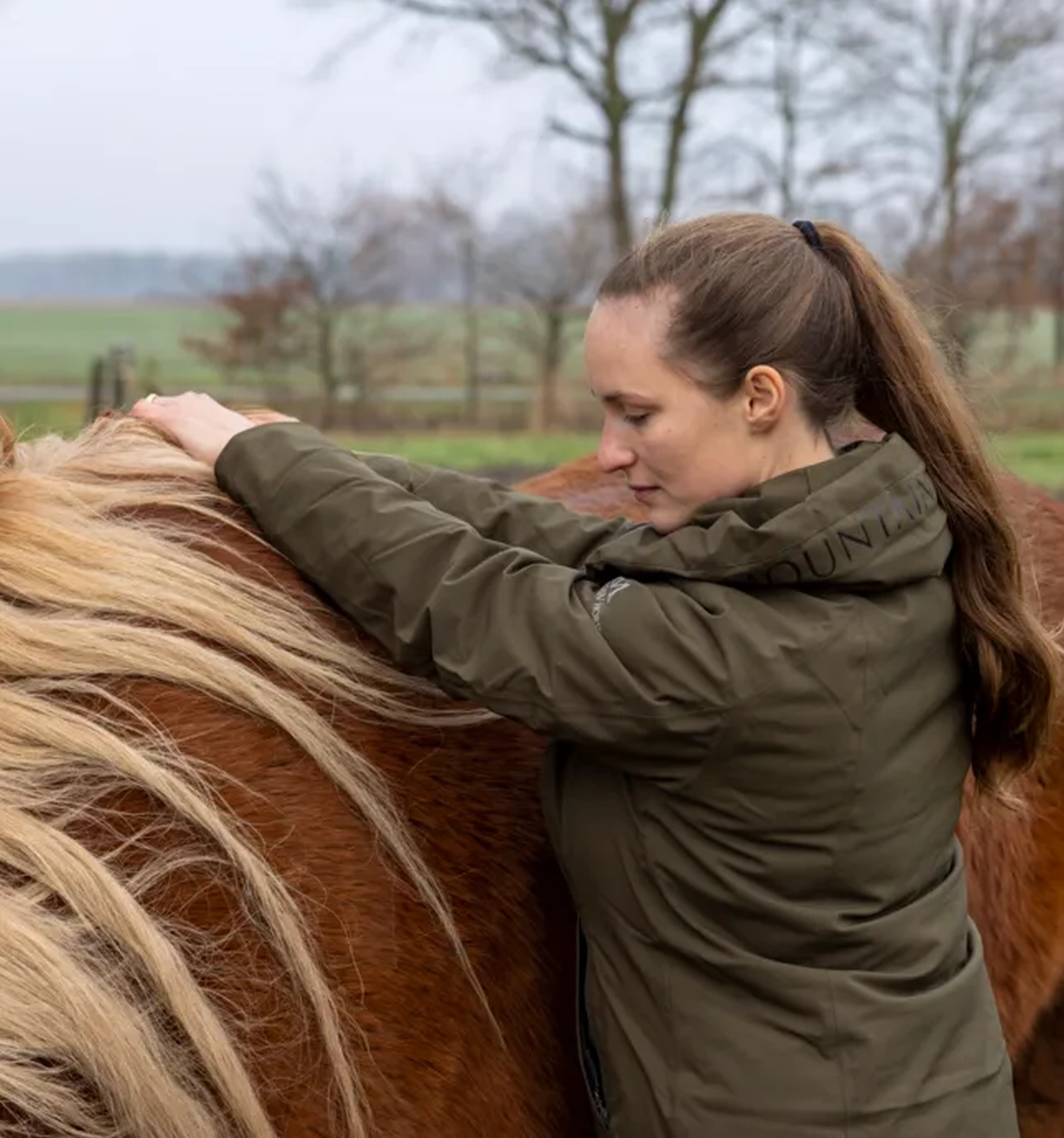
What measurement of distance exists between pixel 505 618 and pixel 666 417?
0.92 feet

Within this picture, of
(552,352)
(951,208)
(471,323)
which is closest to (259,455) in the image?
(552,352)

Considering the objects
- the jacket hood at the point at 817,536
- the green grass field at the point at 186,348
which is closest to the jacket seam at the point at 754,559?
the jacket hood at the point at 817,536

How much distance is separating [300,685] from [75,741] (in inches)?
9.9

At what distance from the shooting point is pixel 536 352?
66.6 ft

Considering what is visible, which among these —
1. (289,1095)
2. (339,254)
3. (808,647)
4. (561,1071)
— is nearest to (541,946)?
(561,1071)

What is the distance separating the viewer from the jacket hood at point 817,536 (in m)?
1.36

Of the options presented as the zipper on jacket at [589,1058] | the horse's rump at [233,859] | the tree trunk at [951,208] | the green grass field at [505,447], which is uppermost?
the tree trunk at [951,208]

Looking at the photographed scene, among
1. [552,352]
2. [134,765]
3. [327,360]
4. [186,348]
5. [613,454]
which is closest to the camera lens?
[134,765]

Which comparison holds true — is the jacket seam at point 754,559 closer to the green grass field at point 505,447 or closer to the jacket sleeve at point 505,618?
the jacket sleeve at point 505,618

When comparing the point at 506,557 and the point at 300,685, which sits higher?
the point at 506,557

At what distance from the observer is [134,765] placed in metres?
1.28

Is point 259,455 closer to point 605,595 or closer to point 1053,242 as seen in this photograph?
point 605,595

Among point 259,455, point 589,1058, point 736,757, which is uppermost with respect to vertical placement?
point 259,455

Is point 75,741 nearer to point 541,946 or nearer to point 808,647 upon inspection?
point 541,946
